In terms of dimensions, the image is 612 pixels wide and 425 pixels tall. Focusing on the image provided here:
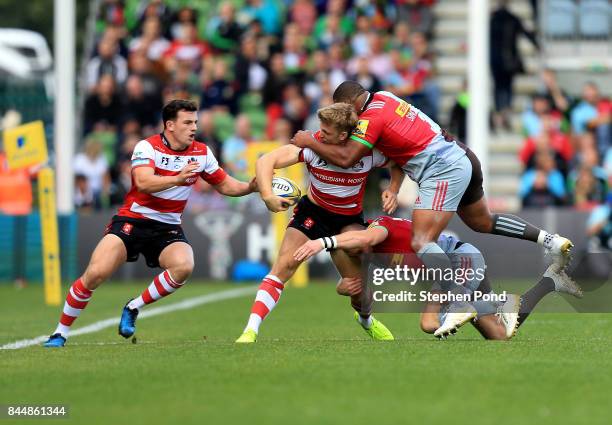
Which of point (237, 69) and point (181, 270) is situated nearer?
point (181, 270)

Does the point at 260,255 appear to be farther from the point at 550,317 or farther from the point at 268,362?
the point at 268,362

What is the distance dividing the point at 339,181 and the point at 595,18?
642 inches

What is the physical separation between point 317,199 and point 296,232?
310mm

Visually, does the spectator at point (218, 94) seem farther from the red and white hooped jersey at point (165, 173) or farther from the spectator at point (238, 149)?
the red and white hooped jersey at point (165, 173)

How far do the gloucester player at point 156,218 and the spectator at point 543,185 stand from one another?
10.9m

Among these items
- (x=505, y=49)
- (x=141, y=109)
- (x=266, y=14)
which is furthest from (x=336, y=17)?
(x=141, y=109)

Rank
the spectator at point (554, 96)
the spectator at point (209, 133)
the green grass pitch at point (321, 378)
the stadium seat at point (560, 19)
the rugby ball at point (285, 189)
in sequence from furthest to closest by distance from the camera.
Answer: the stadium seat at point (560, 19) → the spectator at point (554, 96) → the spectator at point (209, 133) → the rugby ball at point (285, 189) → the green grass pitch at point (321, 378)

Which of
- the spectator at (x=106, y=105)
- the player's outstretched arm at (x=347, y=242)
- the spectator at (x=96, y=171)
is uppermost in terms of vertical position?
the player's outstretched arm at (x=347, y=242)

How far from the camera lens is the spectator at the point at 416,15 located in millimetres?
25078

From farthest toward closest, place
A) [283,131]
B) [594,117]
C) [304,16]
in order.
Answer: [304,16]
[594,117]
[283,131]

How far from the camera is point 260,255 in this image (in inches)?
839

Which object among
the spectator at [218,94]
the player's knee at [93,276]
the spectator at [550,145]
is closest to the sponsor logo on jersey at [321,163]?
the player's knee at [93,276]

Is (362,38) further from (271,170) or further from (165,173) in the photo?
(271,170)

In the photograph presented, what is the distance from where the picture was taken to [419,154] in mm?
10680
